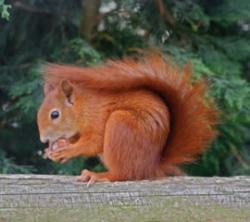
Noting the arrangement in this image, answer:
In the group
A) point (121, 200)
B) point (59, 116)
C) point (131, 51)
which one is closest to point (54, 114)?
point (59, 116)

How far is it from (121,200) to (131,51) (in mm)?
1549

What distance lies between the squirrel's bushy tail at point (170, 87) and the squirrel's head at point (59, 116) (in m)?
0.05

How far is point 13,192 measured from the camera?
1.57 m

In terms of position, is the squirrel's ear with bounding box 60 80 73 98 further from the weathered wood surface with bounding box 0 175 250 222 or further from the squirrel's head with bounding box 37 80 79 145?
the weathered wood surface with bounding box 0 175 250 222

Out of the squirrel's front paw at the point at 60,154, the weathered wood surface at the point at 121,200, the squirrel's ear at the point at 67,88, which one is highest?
the squirrel's ear at the point at 67,88

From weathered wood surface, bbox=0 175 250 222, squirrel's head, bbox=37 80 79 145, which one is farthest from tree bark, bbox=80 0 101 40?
weathered wood surface, bbox=0 175 250 222

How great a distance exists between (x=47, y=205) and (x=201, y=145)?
503 millimetres

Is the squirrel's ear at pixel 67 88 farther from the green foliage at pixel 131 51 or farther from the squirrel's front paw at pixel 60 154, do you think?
the green foliage at pixel 131 51

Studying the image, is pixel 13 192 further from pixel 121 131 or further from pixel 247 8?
pixel 247 8

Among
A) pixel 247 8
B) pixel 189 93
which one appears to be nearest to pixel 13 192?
pixel 189 93

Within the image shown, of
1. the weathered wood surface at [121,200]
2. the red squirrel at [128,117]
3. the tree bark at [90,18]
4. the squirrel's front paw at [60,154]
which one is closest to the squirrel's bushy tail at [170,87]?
the red squirrel at [128,117]

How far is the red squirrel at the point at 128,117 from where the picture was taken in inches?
73.3

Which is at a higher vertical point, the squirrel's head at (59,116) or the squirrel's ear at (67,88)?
the squirrel's ear at (67,88)

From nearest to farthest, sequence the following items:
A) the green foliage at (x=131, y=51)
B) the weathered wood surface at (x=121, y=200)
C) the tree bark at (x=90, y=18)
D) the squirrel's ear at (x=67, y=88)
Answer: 1. the weathered wood surface at (x=121, y=200)
2. the squirrel's ear at (x=67, y=88)
3. the green foliage at (x=131, y=51)
4. the tree bark at (x=90, y=18)
